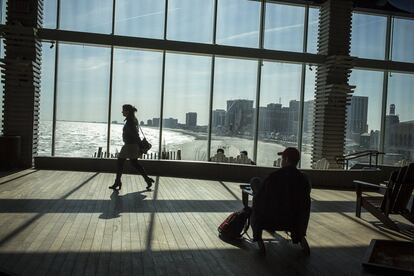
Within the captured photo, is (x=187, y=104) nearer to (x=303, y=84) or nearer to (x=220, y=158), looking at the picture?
(x=220, y=158)

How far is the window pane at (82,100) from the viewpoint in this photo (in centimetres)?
1168

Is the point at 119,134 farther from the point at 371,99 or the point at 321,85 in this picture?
the point at 371,99

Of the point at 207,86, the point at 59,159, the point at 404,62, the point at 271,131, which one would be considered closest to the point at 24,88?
the point at 59,159

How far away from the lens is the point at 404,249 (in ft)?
15.2

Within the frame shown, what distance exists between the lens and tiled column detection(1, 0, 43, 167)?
10453 millimetres

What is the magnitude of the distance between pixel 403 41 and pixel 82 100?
9190 millimetres

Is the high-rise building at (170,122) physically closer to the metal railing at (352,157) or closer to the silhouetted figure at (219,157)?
the silhouetted figure at (219,157)

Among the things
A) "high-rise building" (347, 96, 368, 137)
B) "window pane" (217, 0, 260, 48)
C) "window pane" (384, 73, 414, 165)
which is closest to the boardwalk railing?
"window pane" (217, 0, 260, 48)

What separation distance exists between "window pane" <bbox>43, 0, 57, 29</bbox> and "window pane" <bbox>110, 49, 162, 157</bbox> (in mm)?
1625

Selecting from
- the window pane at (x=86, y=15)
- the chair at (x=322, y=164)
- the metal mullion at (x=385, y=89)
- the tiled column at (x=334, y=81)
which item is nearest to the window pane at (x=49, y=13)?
the window pane at (x=86, y=15)

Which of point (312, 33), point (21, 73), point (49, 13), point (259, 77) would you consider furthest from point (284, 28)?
point (21, 73)

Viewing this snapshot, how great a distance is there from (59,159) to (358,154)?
796 centimetres

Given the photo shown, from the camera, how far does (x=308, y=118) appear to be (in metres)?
13.1

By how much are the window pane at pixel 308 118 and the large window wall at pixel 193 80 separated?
0.03 meters
